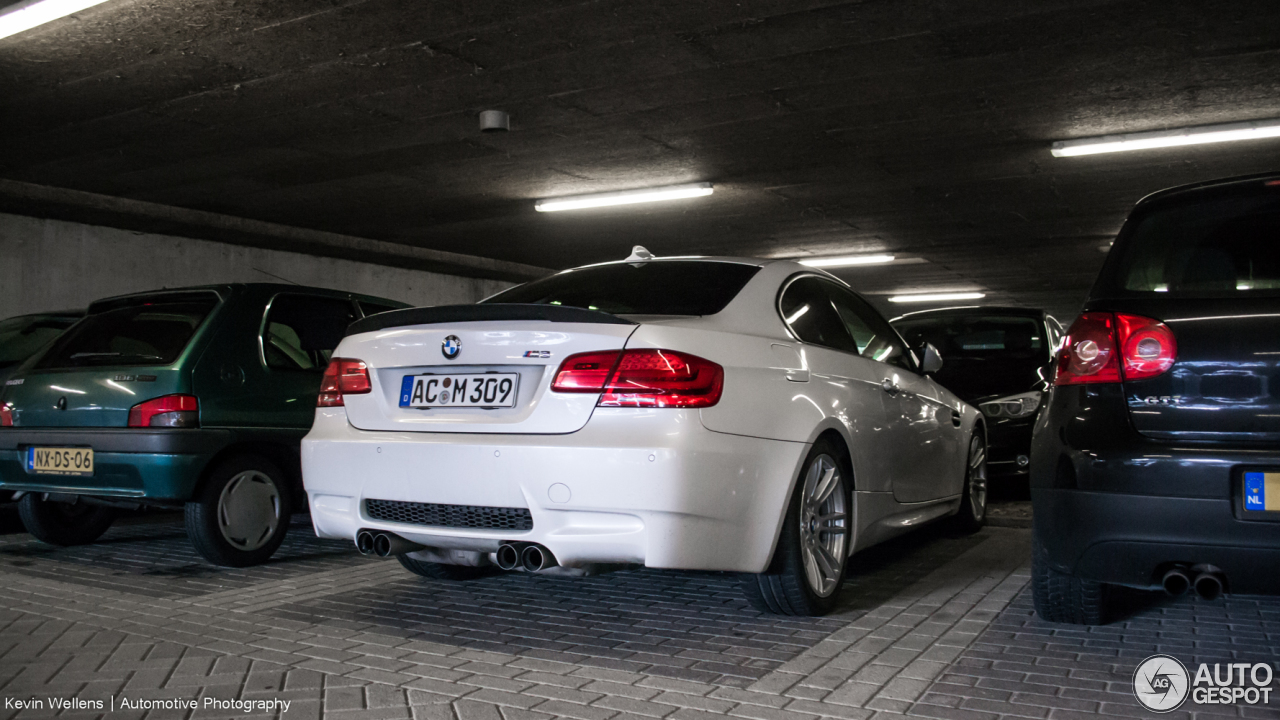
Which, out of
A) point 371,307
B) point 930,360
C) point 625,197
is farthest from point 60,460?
point 625,197

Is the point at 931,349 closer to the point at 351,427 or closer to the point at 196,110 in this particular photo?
the point at 351,427

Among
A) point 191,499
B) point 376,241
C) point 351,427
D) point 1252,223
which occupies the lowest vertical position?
point 191,499

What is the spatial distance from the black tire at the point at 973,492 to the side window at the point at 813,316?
2.00 m

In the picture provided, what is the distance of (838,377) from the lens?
4.20 meters

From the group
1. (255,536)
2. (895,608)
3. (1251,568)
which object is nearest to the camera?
(1251,568)

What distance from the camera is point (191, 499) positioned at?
520 centimetres

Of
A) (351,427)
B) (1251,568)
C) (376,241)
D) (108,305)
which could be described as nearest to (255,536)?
(108,305)

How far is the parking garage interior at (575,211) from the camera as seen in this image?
3.23 metres

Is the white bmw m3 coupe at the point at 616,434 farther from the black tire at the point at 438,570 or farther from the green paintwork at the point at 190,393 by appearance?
the green paintwork at the point at 190,393

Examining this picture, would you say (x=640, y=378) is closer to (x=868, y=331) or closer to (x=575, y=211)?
(x=868, y=331)

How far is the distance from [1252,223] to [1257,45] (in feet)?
20.0

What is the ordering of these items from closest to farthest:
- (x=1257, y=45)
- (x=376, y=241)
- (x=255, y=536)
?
(x=255, y=536) → (x=1257, y=45) → (x=376, y=241)

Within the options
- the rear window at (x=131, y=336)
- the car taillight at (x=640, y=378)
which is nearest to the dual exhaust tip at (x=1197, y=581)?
the car taillight at (x=640, y=378)

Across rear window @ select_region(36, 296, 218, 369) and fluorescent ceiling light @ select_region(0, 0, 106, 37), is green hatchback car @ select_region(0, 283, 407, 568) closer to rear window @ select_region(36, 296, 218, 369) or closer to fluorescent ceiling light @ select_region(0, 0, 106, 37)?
rear window @ select_region(36, 296, 218, 369)
